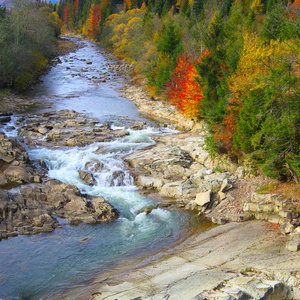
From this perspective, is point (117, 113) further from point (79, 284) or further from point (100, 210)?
point (79, 284)

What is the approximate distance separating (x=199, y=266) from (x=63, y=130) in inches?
805

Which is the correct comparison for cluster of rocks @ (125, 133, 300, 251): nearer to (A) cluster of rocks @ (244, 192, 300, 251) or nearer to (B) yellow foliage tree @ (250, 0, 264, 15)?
(A) cluster of rocks @ (244, 192, 300, 251)

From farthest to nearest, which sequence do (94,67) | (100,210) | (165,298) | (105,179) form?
(94,67) < (105,179) < (100,210) < (165,298)

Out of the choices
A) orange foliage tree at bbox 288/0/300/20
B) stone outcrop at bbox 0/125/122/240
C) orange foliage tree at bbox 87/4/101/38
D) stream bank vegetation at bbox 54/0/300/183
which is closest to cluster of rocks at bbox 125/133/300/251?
stream bank vegetation at bbox 54/0/300/183

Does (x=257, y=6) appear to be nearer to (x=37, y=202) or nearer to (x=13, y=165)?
(x=13, y=165)

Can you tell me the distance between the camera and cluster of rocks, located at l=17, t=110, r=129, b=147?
26797 millimetres

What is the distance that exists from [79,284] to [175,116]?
25.8 m

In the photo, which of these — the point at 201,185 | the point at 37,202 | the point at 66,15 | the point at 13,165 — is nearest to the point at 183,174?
the point at 201,185

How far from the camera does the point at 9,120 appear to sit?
31453 mm

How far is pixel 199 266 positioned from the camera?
12.3m

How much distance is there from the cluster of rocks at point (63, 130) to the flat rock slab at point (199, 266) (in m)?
15.1

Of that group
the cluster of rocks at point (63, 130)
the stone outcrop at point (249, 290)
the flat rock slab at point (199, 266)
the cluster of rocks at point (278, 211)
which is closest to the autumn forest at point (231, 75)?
the cluster of rocks at point (278, 211)

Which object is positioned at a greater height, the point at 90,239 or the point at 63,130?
the point at 63,130

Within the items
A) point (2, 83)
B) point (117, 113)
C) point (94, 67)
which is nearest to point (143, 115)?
point (117, 113)
